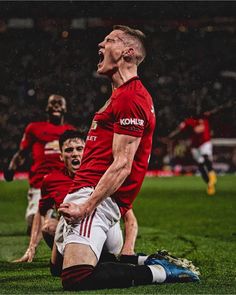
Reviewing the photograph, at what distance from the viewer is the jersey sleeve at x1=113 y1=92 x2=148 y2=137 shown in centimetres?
538

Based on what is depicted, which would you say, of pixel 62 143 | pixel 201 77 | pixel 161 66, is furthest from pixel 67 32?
pixel 62 143

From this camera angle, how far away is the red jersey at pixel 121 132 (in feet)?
17.8

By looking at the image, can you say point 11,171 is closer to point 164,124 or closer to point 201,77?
point 164,124

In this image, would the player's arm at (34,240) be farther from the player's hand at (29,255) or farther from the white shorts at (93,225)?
the white shorts at (93,225)

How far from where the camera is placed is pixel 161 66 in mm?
42500

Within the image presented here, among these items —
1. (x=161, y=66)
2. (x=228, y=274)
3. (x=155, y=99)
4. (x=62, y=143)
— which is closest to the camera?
(x=228, y=274)

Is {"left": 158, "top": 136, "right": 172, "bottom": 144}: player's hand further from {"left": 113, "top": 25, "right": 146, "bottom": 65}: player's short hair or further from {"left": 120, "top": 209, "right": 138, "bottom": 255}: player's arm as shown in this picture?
{"left": 113, "top": 25, "right": 146, "bottom": 65}: player's short hair

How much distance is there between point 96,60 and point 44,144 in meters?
28.8

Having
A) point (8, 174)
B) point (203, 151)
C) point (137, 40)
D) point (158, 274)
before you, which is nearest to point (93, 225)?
point (158, 274)

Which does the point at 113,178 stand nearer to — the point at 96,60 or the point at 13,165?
the point at 13,165

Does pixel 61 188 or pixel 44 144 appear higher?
pixel 44 144

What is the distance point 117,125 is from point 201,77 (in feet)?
132

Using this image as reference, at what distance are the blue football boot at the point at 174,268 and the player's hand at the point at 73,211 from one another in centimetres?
86

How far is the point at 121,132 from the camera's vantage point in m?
5.39
